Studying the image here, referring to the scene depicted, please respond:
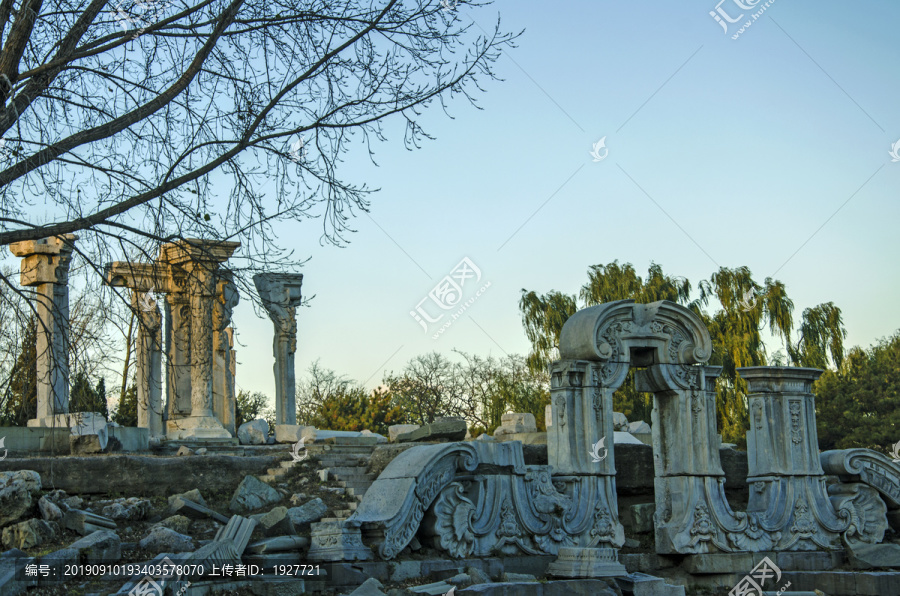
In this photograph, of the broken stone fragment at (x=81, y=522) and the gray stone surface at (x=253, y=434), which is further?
the gray stone surface at (x=253, y=434)

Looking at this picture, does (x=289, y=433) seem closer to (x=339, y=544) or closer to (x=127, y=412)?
(x=339, y=544)

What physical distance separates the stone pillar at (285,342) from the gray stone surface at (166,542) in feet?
49.6

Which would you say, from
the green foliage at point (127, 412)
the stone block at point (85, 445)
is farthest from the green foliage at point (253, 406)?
the stone block at point (85, 445)

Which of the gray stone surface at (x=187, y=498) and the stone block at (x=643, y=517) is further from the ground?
the gray stone surface at (x=187, y=498)

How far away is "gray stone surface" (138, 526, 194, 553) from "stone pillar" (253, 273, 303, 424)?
15.1 m

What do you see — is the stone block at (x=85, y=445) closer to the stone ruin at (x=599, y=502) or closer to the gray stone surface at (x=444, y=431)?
the stone ruin at (x=599, y=502)

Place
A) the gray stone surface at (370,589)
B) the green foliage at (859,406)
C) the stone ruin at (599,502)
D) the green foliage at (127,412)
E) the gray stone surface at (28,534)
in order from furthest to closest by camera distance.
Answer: the green foliage at (859,406), the green foliage at (127,412), the stone ruin at (599,502), the gray stone surface at (28,534), the gray stone surface at (370,589)

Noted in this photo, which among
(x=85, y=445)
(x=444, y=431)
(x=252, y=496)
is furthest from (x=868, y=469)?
(x=85, y=445)

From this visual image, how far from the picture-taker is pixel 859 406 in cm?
3691

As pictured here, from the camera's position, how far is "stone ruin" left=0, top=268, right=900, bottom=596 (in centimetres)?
973

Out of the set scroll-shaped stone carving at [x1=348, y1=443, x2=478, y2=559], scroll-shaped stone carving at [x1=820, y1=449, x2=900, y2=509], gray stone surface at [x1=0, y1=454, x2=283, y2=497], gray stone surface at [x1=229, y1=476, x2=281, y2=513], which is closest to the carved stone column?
scroll-shaped stone carving at [x1=820, y1=449, x2=900, y2=509]

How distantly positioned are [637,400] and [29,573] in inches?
1053

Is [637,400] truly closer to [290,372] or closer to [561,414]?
[290,372]

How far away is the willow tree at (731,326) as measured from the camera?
103ft
